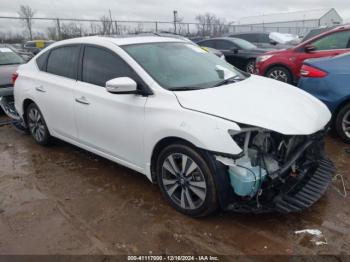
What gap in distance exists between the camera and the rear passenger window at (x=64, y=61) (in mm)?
4367

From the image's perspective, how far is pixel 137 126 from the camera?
3.46 m

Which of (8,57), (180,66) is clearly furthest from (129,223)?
(8,57)

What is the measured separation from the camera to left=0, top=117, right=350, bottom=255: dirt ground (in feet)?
9.57

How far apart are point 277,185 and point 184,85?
1.34 meters

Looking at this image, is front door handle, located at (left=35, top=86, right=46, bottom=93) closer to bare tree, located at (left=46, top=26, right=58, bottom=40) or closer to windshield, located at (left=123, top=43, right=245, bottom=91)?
windshield, located at (left=123, top=43, right=245, bottom=91)

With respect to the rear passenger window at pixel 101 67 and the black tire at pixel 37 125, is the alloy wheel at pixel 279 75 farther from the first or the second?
the black tire at pixel 37 125

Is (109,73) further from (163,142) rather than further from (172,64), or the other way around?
(163,142)

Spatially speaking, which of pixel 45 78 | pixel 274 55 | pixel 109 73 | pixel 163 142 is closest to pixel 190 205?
pixel 163 142

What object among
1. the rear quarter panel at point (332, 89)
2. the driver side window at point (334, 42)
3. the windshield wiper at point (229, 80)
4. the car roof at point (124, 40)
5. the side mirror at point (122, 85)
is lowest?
the rear quarter panel at point (332, 89)

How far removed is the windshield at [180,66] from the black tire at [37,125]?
6.81ft

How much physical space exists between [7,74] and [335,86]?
21.2ft

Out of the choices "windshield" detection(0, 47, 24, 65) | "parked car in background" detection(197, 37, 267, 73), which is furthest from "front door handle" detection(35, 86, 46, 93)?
"parked car in background" detection(197, 37, 267, 73)

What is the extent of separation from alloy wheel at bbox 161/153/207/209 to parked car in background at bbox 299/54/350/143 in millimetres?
2857

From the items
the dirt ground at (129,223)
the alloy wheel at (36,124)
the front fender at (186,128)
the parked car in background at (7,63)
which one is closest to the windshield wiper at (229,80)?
the front fender at (186,128)
